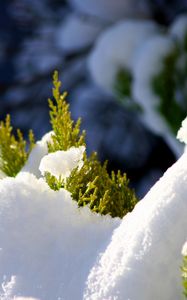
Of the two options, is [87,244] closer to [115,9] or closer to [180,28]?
[180,28]

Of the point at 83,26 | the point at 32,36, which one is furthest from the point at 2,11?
the point at 83,26

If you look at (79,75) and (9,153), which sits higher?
(79,75)

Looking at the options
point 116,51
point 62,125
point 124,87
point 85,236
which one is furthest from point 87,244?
point 116,51

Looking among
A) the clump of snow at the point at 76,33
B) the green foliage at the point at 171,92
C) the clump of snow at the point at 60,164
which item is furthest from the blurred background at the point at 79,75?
the clump of snow at the point at 60,164

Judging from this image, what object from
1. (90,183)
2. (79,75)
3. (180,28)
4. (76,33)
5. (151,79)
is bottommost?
(90,183)

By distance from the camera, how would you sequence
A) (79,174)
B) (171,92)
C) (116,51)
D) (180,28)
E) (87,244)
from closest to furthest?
(87,244)
(79,174)
(171,92)
(180,28)
(116,51)

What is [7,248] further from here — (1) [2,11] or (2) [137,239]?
(1) [2,11]

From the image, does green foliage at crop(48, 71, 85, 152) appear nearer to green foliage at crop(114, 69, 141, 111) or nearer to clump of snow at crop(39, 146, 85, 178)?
clump of snow at crop(39, 146, 85, 178)
